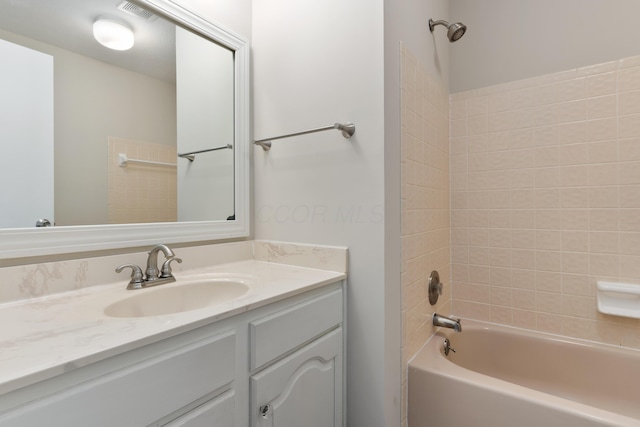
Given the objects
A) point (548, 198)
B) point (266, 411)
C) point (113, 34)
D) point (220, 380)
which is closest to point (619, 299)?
point (548, 198)

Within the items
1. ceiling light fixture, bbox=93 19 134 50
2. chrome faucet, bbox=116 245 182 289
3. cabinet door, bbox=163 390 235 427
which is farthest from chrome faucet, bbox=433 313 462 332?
ceiling light fixture, bbox=93 19 134 50

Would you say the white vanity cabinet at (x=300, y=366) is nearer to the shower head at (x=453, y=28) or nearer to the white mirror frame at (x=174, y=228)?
the white mirror frame at (x=174, y=228)

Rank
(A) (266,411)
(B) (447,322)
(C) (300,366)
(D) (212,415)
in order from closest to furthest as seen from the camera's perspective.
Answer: (D) (212,415) → (A) (266,411) → (C) (300,366) → (B) (447,322)

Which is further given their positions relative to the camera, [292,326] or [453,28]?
[453,28]

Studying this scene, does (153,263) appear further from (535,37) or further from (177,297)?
(535,37)

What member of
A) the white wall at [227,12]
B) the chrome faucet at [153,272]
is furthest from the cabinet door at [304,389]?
the white wall at [227,12]

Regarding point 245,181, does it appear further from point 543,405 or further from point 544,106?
point 544,106

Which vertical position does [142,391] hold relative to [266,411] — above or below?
above

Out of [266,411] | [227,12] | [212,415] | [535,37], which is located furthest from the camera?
[535,37]

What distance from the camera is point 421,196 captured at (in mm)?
1435

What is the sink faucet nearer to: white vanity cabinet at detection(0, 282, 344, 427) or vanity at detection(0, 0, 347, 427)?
vanity at detection(0, 0, 347, 427)

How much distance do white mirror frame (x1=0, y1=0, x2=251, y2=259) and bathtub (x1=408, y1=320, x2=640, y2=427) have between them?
1.05 meters

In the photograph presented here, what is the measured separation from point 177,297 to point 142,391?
49cm

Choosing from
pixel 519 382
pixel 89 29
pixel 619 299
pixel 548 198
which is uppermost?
pixel 89 29
